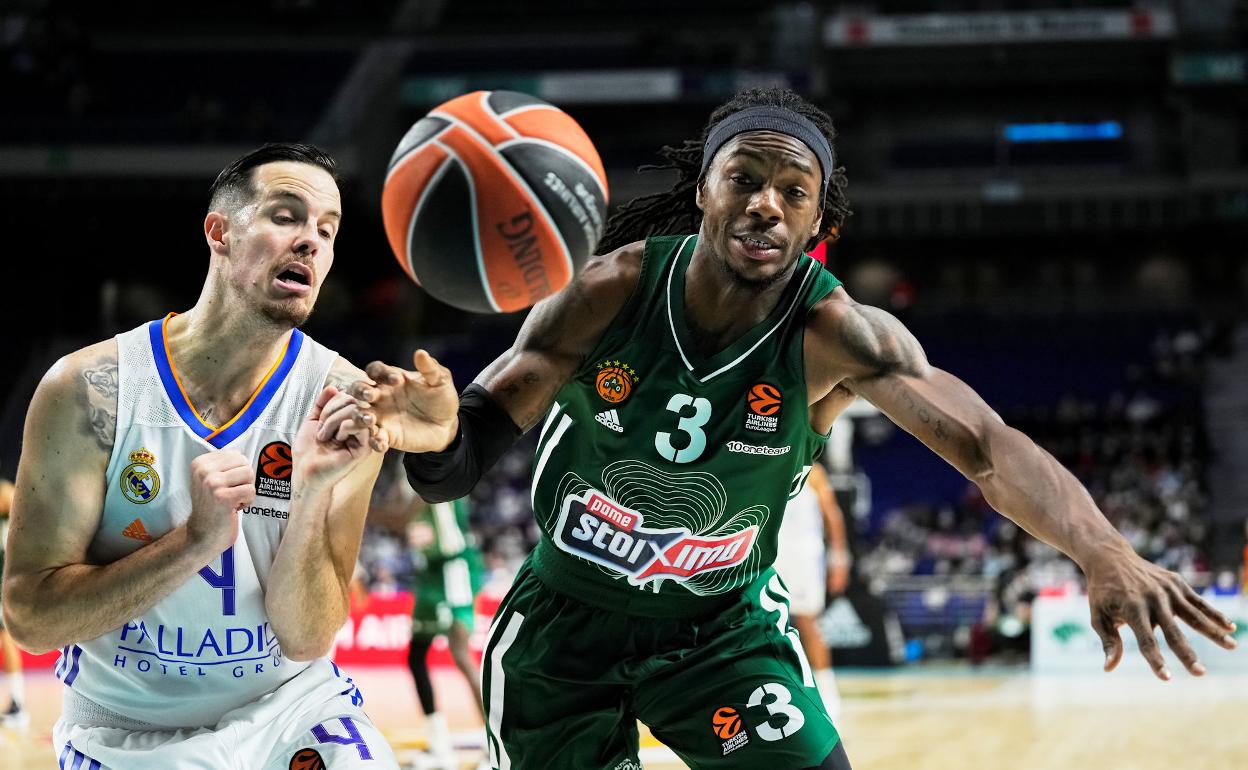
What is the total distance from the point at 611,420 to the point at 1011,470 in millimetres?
1004

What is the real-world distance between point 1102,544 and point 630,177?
2375cm

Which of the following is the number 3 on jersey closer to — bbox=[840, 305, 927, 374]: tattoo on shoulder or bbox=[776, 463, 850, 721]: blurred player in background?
bbox=[840, 305, 927, 374]: tattoo on shoulder

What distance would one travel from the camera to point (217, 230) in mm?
3193

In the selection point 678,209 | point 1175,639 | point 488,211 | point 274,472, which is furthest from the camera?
point 678,209

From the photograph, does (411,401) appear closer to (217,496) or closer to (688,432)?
(217,496)

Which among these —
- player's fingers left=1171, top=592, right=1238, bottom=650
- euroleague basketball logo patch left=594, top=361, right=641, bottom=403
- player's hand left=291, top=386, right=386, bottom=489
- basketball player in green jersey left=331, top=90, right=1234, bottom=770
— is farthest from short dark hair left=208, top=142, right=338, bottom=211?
player's fingers left=1171, top=592, right=1238, bottom=650

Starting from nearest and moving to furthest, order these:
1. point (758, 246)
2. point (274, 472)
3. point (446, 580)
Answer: point (274, 472) → point (758, 246) → point (446, 580)

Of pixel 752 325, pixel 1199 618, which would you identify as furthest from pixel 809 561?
pixel 1199 618

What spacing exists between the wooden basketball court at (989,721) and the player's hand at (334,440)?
16.9ft

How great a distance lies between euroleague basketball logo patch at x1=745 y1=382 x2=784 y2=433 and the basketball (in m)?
0.55

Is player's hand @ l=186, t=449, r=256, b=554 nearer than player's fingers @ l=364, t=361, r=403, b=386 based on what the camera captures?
Yes

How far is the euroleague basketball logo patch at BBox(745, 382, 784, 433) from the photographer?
3.37 metres

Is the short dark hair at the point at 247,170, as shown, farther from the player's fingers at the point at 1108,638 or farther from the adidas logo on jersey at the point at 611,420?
the player's fingers at the point at 1108,638

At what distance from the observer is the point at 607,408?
342 cm
